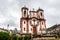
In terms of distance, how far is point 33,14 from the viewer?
68.8 m

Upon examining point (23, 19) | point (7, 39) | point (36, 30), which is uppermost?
point (23, 19)

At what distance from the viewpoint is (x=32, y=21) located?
67.6m

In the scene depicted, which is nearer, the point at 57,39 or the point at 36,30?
the point at 57,39

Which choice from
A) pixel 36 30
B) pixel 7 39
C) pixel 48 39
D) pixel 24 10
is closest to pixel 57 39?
pixel 48 39

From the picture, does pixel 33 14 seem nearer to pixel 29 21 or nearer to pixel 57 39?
pixel 29 21

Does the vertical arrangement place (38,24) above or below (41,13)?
below

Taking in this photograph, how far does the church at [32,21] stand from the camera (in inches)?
2603

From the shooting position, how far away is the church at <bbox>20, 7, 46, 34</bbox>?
217 ft

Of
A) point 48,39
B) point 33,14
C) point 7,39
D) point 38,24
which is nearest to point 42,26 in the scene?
point 38,24

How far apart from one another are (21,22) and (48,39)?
1934 centimetres

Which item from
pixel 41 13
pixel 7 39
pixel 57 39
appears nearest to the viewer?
pixel 7 39

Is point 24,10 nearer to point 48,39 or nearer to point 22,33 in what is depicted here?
point 22,33

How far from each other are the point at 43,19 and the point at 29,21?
543 centimetres

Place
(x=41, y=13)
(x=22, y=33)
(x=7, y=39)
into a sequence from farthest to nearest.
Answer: (x=41, y=13)
(x=22, y=33)
(x=7, y=39)
